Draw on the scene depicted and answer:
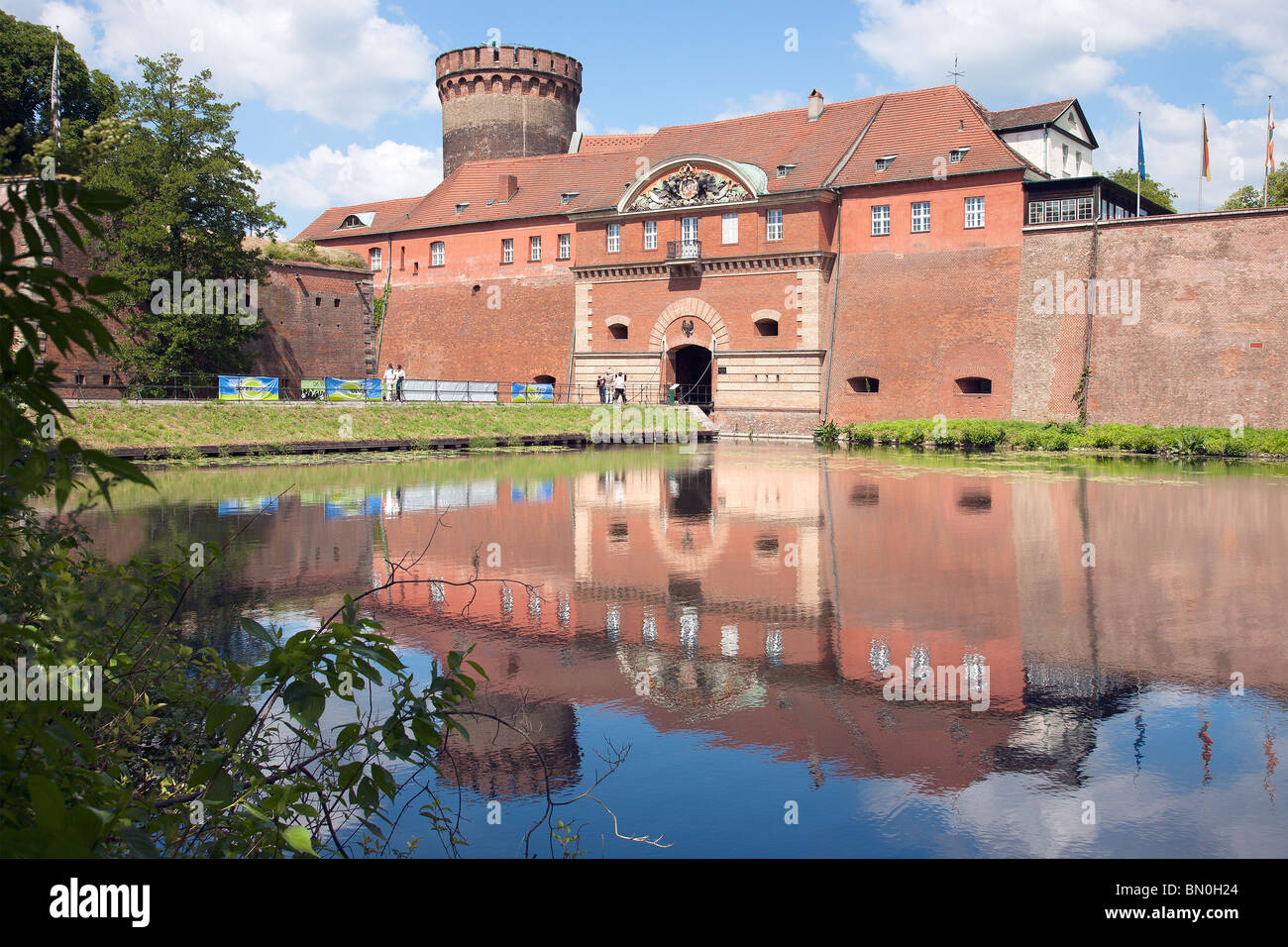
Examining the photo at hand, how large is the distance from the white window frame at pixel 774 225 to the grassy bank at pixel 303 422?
336 inches

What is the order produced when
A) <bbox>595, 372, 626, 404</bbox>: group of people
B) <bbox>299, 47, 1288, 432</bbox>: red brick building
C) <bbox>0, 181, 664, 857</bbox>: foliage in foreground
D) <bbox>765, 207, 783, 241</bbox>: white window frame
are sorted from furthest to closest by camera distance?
<bbox>595, 372, 626, 404</bbox>: group of people, <bbox>765, 207, 783, 241</bbox>: white window frame, <bbox>299, 47, 1288, 432</bbox>: red brick building, <bbox>0, 181, 664, 857</bbox>: foliage in foreground

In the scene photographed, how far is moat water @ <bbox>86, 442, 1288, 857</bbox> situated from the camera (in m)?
5.68

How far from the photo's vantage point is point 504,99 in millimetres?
54719

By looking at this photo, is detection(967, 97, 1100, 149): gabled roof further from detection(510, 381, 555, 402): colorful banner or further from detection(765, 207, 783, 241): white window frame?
detection(510, 381, 555, 402): colorful banner

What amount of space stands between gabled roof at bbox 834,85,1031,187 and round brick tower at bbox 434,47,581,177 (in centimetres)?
1995

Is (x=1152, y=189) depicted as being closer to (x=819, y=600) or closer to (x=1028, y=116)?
(x=1028, y=116)

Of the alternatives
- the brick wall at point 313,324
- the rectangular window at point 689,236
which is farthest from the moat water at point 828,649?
the brick wall at point 313,324

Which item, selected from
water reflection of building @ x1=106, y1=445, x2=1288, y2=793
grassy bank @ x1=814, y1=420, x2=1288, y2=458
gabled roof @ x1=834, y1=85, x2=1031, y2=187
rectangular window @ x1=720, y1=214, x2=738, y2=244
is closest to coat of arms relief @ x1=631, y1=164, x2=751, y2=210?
rectangular window @ x1=720, y1=214, x2=738, y2=244

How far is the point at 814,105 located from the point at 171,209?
24.8 meters

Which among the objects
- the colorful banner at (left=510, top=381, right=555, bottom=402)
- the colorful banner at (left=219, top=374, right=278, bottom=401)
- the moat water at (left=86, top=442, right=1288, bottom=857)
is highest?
the colorful banner at (left=510, top=381, right=555, bottom=402)

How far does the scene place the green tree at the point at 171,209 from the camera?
3500 centimetres

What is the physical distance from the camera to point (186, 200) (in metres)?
36.2

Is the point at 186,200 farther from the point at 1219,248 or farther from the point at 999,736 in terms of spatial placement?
the point at 999,736

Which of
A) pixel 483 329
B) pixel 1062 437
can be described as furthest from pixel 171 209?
pixel 1062 437
